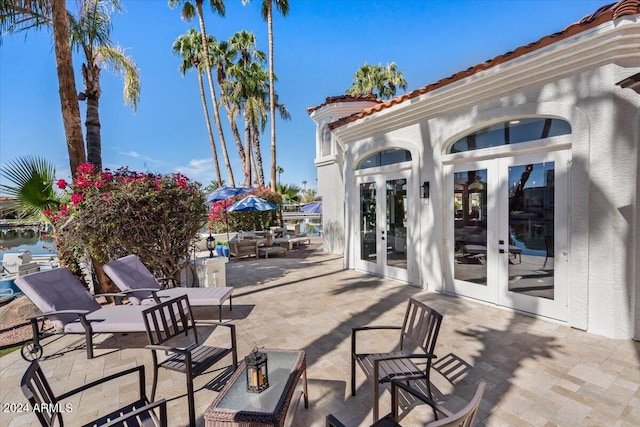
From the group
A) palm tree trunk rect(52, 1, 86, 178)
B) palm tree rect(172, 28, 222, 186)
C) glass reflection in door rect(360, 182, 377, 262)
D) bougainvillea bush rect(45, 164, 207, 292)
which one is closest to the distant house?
glass reflection in door rect(360, 182, 377, 262)

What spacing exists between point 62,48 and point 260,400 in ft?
28.8

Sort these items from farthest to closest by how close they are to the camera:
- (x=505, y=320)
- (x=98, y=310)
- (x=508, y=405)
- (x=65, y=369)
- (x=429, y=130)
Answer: (x=429, y=130)
(x=505, y=320)
(x=98, y=310)
(x=65, y=369)
(x=508, y=405)

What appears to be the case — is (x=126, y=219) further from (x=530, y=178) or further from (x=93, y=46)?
(x=530, y=178)

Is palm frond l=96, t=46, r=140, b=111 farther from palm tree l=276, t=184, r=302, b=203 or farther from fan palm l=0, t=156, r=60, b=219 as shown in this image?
palm tree l=276, t=184, r=302, b=203

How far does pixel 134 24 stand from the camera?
9.42 metres

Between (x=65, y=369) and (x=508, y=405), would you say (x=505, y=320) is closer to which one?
(x=508, y=405)

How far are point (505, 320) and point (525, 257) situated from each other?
1188 millimetres

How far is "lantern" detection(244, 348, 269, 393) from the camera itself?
2.42 m

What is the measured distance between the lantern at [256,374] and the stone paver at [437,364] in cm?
74

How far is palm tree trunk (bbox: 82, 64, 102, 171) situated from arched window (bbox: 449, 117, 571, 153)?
8970mm

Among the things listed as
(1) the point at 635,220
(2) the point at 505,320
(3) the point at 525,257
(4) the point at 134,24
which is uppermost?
(4) the point at 134,24

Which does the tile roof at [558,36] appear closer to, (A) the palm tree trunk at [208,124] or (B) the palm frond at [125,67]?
(B) the palm frond at [125,67]

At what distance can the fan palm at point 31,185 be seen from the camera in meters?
5.95

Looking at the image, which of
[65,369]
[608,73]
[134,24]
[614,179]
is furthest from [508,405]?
[134,24]
